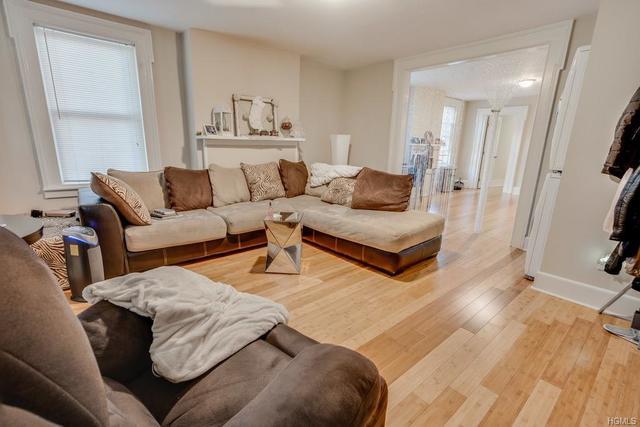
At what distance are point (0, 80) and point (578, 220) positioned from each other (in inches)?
198

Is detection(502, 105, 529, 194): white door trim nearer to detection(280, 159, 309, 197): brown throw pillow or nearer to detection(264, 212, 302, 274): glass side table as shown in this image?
detection(280, 159, 309, 197): brown throw pillow

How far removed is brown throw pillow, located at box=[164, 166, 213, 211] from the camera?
309 cm

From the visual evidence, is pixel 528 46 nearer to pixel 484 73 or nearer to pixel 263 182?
pixel 484 73

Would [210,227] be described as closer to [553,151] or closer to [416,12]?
[416,12]

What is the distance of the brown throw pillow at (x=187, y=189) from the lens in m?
3.09

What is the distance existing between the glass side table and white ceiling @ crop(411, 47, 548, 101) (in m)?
3.22

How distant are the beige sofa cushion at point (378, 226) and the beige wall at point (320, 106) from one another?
85.1 inches

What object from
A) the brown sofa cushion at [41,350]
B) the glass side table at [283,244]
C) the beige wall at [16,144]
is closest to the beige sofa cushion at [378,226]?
the glass side table at [283,244]

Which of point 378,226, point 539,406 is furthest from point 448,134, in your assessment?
point 539,406

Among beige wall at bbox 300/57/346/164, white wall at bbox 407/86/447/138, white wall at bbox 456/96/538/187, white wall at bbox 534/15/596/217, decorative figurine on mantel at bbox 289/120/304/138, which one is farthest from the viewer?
white wall at bbox 456/96/538/187

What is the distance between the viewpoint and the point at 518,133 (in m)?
7.19

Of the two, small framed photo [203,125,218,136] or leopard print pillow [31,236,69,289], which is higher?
small framed photo [203,125,218,136]

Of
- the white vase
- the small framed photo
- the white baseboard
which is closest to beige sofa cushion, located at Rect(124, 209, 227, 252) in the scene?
the small framed photo

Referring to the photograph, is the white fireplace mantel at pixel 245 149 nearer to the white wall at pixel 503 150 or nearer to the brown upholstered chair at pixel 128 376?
the brown upholstered chair at pixel 128 376
